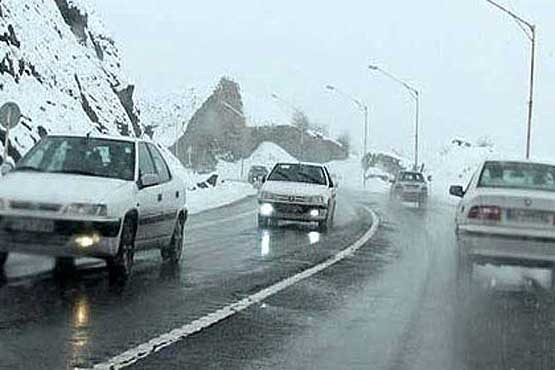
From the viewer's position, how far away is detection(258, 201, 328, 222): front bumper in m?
24.9

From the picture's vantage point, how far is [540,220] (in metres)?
13.2

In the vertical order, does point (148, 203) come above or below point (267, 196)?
above

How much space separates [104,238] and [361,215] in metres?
22.5

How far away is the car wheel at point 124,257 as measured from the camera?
1240cm

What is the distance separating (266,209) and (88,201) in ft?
44.3

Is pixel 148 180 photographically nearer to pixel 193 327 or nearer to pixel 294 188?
pixel 193 327

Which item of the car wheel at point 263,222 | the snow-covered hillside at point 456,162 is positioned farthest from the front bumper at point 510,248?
the snow-covered hillside at point 456,162

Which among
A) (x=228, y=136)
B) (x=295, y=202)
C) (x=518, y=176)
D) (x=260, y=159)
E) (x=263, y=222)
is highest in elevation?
(x=228, y=136)

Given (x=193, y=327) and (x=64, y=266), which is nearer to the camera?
(x=193, y=327)

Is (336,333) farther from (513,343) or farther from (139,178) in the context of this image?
(139,178)

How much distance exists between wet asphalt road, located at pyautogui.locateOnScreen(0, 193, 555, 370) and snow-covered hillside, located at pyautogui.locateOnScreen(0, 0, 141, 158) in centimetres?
1898

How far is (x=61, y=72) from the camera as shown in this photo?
4200 centimetres

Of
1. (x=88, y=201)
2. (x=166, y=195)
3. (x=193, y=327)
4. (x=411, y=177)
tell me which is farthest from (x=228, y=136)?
(x=193, y=327)

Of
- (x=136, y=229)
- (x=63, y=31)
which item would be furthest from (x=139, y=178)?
(x=63, y=31)
